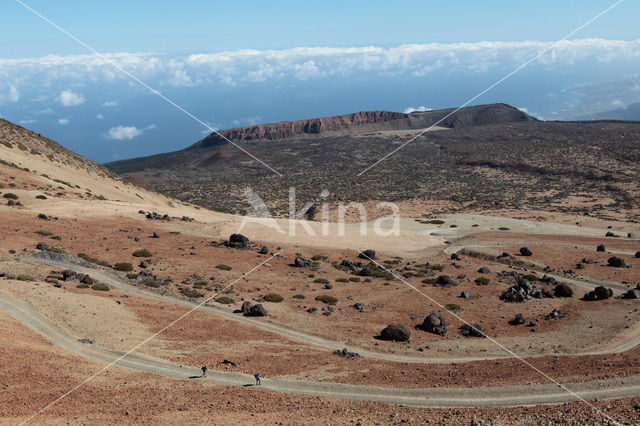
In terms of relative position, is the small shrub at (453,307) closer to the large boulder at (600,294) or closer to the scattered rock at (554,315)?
the scattered rock at (554,315)

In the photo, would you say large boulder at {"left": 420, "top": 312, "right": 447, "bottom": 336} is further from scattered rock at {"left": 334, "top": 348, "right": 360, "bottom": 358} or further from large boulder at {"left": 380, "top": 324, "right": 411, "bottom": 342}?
scattered rock at {"left": 334, "top": 348, "right": 360, "bottom": 358}

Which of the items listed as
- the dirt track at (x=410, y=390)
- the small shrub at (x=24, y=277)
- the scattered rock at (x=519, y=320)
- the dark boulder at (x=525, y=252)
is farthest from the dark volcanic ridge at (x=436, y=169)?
the dirt track at (x=410, y=390)

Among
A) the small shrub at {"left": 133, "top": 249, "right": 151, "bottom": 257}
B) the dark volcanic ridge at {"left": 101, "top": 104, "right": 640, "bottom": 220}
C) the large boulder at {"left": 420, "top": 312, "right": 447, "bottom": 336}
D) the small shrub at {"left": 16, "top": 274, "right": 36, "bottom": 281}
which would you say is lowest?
the large boulder at {"left": 420, "top": 312, "right": 447, "bottom": 336}

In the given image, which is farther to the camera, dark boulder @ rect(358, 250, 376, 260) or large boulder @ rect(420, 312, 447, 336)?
dark boulder @ rect(358, 250, 376, 260)

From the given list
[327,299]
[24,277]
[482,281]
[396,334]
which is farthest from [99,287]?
[482,281]

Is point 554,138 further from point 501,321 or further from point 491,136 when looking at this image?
point 501,321

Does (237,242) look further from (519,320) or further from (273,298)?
(519,320)

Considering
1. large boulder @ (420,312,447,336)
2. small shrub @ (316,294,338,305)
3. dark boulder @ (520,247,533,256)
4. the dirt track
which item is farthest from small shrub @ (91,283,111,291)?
dark boulder @ (520,247,533,256)
